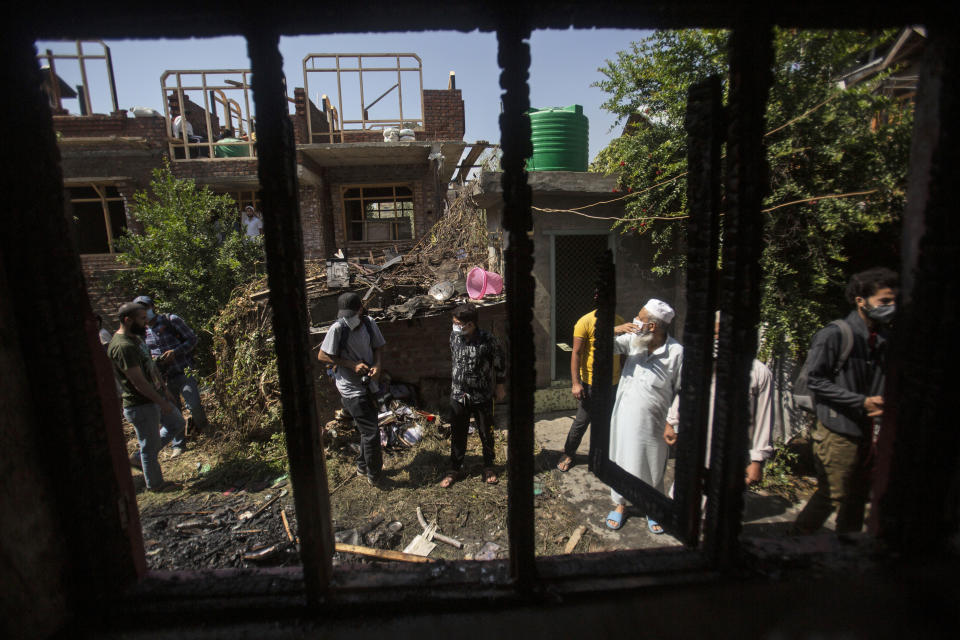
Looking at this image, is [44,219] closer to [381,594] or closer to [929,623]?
[381,594]

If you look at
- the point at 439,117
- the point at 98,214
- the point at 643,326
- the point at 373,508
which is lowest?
the point at 373,508

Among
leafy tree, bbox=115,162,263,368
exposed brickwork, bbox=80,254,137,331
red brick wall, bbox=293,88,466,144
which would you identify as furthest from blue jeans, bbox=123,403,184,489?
red brick wall, bbox=293,88,466,144

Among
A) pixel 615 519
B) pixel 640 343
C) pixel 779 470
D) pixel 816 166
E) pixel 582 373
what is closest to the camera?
pixel 640 343

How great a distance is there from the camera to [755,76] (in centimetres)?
94

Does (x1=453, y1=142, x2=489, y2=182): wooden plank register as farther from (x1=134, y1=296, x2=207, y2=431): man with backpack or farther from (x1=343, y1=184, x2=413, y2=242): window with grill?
(x1=134, y1=296, x2=207, y2=431): man with backpack

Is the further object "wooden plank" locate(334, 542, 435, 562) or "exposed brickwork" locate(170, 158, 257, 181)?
"exposed brickwork" locate(170, 158, 257, 181)

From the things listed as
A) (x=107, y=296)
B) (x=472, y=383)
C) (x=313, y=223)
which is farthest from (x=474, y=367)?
(x=107, y=296)

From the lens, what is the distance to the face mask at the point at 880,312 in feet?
8.77

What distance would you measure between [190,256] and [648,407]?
8.76 metres

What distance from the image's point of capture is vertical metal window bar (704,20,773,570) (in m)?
0.94

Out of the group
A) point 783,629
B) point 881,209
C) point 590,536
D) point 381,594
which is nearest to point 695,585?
point 783,629

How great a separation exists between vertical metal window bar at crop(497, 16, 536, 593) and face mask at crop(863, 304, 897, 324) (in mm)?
3057

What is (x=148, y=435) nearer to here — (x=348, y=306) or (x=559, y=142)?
(x=348, y=306)

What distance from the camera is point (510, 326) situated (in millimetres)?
981
